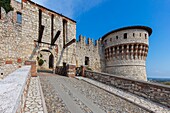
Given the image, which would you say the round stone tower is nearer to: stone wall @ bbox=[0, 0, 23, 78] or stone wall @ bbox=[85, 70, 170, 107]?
stone wall @ bbox=[85, 70, 170, 107]

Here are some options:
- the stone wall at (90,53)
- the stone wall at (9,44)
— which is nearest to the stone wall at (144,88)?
the stone wall at (9,44)

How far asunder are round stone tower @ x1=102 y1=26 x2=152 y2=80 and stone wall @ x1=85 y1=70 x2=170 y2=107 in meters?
11.7

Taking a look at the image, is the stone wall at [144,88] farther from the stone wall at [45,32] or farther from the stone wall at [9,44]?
the stone wall at [9,44]

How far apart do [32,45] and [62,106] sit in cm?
810

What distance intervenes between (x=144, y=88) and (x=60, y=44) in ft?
30.6

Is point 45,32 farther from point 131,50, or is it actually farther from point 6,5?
point 131,50

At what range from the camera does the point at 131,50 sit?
16.2 metres

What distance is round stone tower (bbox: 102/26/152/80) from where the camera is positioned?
15.8m

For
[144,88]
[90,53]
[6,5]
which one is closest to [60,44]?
→ [90,53]

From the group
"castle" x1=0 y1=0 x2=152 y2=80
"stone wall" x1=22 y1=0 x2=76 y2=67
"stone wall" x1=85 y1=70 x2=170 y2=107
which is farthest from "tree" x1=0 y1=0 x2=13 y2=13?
"stone wall" x1=85 y1=70 x2=170 y2=107

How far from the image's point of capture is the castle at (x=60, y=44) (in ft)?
26.7

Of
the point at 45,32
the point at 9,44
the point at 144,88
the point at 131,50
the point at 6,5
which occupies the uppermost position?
the point at 6,5

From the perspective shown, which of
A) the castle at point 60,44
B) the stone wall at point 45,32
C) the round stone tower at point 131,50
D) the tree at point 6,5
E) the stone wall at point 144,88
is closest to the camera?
the stone wall at point 144,88

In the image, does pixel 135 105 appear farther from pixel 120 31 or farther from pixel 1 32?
pixel 120 31
